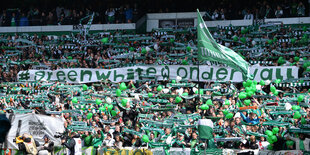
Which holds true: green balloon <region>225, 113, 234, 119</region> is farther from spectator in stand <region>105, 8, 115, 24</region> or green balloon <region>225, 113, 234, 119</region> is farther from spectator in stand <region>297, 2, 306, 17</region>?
spectator in stand <region>105, 8, 115, 24</region>

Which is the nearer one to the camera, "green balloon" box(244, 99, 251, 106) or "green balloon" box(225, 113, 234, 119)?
"green balloon" box(225, 113, 234, 119)

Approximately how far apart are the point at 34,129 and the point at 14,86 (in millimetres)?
6466

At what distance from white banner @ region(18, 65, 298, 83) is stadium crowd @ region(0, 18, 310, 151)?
306mm

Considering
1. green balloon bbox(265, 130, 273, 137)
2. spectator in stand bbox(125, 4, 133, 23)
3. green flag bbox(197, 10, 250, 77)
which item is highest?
spectator in stand bbox(125, 4, 133, 23)

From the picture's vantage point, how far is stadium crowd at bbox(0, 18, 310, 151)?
14.5 m

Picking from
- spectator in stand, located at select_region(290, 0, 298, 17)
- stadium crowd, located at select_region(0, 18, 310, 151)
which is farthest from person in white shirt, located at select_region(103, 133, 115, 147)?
spectator in stand, located at select_region(290, 0, 298, 17)

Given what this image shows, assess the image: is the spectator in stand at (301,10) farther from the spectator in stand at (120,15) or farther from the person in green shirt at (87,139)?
the person in green shirt at (87,139)

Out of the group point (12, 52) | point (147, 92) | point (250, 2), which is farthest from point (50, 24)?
point (147, 92)

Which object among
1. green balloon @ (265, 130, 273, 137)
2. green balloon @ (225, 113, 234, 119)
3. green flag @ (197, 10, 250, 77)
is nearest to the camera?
green flag @ (197, 10, 250, 77)

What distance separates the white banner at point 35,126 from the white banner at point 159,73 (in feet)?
21.1

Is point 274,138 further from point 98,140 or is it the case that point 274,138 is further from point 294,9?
point 294,9

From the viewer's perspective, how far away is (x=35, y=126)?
16359 mm

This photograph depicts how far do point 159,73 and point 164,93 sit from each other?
145 inches

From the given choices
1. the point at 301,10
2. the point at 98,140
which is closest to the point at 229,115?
the point at 98,140
